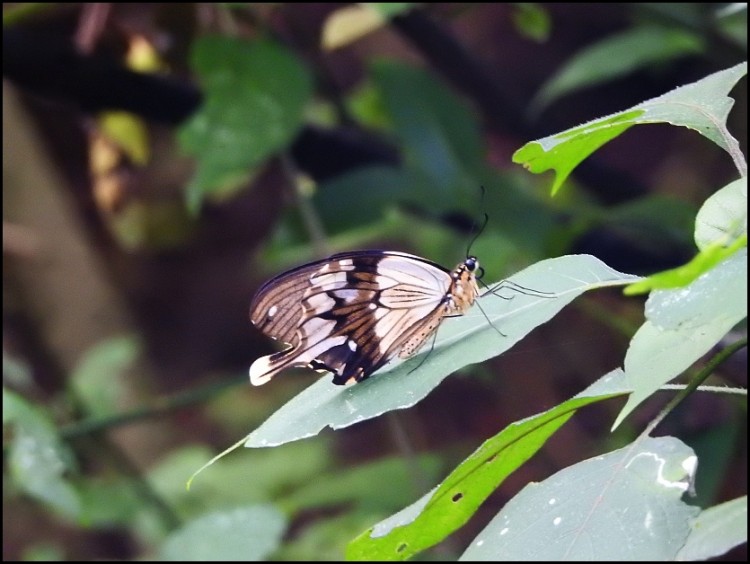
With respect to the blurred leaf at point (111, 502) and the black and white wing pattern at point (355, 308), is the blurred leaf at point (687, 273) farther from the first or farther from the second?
the blurred leaf at point (111, 502)

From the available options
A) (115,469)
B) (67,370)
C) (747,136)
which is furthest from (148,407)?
(747,136)

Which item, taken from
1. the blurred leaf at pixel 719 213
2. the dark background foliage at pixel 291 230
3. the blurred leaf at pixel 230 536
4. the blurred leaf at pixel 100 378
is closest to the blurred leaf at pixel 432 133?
the dark background foliage at pixel 291 230

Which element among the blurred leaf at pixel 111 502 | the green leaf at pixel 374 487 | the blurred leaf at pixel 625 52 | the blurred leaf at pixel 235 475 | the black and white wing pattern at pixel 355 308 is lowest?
the black and white wing pattern at pixel 355 308

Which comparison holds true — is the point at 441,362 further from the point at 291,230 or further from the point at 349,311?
the point at 291,230

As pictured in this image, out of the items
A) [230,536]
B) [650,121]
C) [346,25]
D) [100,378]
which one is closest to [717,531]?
[650,121]

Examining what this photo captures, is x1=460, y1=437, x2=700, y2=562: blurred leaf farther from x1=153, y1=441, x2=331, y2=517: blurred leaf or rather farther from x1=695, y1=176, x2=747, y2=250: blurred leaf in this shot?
x1=153, y1=441, x2=331, y2=517: blurred leaf

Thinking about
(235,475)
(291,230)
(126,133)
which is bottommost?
(235,475)
